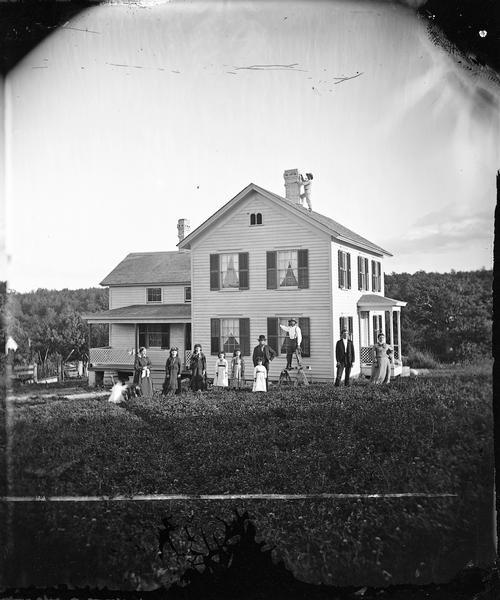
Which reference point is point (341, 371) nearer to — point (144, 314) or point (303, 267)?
point (303, 267)

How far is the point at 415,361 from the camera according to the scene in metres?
2.52

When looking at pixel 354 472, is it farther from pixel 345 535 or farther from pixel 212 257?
pixel 212 257

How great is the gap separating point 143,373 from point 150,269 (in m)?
0.63

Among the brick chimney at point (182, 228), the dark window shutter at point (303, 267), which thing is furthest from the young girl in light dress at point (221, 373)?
the brick chimney at point (182, 228)

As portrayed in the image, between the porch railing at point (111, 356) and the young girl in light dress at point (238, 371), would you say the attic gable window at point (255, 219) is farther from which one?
the porch railing at point (111, 356)

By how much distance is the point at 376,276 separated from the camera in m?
2.45

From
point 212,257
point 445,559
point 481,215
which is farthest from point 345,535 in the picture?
point 481,215

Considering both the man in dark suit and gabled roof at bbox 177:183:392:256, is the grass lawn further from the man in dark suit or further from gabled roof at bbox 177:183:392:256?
gabled roof at bbox 177:183:392:256

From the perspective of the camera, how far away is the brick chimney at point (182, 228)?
8.30ft

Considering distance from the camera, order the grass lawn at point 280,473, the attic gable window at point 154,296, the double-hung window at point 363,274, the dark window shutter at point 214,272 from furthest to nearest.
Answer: the attic gable window at point 154,296 → the dark window shutter at point 214,272 → the double-hung window at point 363,274 → the grass lawn at point 280,473

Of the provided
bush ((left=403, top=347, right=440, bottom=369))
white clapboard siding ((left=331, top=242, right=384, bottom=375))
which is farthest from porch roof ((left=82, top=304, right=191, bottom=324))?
bush ((left=403, top=347, right=440, bottom=369))

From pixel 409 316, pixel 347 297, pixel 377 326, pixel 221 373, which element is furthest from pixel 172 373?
pixel 409 316

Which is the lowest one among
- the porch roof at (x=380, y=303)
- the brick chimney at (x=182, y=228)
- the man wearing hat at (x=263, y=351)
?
the man wearing hat at (x=263, y=351)

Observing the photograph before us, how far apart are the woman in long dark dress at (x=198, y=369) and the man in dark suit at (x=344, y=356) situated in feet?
2.54
